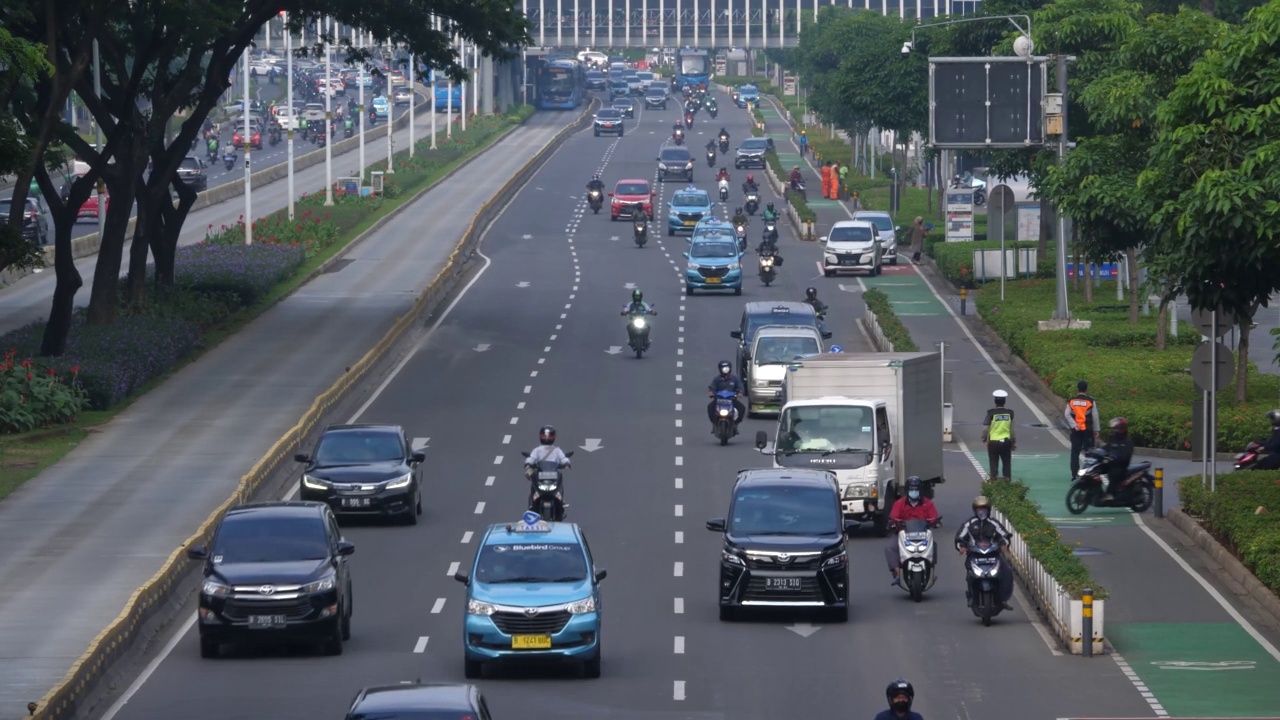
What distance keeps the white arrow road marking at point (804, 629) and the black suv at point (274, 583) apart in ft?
17.1

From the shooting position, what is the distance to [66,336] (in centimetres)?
4497

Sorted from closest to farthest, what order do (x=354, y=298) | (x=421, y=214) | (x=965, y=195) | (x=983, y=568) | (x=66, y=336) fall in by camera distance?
(x=983, y=568) < (x=66, y=336) < (x=354, y=298) < (x=965, y=195) < (x=421, y=214)

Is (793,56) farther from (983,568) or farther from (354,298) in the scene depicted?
(983,568)

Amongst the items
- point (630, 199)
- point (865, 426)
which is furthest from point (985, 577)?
point (630, 199)

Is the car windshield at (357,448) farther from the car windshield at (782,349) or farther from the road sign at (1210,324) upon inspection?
the road sign at (1210,324)

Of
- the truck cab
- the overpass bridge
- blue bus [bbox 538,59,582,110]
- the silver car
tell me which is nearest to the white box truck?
the truck cab

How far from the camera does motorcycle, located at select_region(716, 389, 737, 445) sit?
37.8 metres

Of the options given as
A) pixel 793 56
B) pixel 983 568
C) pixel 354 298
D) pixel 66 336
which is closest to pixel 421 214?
pixel 354 298

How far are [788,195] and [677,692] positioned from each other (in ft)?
218

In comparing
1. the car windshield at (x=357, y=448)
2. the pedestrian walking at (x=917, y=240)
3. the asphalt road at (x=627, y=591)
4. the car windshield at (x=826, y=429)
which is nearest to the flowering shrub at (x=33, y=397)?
the asphalt road at (x=627, y=591)

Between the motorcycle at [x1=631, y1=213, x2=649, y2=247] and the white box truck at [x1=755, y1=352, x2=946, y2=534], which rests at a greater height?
the motorcycle at [x1=631, y1=213, x2=649, y2=247]

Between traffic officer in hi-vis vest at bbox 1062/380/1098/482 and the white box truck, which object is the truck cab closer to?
traffic officer in hi-vis vest at bbox 1062/380/1098/482

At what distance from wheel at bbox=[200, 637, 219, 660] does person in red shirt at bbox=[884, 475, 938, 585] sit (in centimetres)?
846

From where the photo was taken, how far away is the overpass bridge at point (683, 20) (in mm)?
159250
